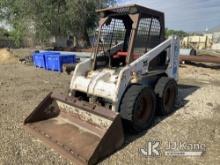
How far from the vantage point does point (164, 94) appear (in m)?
5.82

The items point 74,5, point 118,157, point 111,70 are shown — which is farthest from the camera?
point 74,5

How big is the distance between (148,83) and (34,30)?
48.7 ft

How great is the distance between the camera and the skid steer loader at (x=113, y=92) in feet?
14.1

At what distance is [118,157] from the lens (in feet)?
13.5

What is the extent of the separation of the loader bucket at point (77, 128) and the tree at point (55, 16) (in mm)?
14026

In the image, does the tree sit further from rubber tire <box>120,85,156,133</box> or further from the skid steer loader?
rubber tire <box>120,85,156,133</box>

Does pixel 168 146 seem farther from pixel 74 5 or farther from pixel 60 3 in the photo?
pixel 60 3

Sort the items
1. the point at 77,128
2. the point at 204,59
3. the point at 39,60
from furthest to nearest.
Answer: the point at 39,60 < the point at 204,59 < the point at 77,128

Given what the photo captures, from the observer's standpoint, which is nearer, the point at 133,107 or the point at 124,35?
the point at 133,107

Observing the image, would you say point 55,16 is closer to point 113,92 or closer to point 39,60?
point 39,60

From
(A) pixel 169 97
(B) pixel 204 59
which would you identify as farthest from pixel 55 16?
(A) pixel 169 97

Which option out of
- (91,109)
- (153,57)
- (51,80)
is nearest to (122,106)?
(91,109)

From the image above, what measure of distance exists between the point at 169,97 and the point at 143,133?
1.57 meters

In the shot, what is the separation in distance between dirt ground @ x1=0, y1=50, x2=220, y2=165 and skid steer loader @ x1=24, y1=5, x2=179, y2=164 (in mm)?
193
